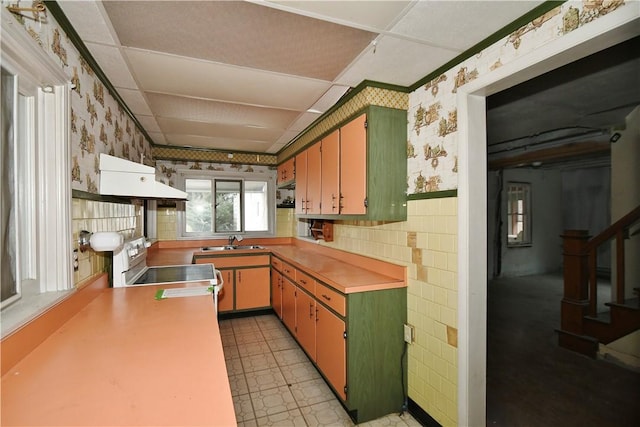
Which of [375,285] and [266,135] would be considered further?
[266,135]

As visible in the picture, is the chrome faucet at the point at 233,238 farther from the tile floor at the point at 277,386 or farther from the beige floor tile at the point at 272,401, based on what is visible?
the beige floor tile at the point at 272,401

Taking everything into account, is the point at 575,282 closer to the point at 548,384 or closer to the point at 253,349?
the point at 548,384

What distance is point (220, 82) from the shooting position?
2.29 metres

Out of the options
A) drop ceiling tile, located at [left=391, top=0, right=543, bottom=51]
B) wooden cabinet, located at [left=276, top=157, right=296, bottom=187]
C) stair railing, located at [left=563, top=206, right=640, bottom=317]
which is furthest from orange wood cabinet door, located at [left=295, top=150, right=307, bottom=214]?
stair railing, located at [left=563, top=206, right=640, bottom=317]

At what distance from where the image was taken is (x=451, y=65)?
1968mm

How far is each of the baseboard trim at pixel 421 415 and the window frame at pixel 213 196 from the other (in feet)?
10.7

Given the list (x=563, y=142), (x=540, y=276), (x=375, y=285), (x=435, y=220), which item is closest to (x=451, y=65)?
(x=435, y=220)

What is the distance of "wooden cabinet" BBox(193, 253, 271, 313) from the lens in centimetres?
404

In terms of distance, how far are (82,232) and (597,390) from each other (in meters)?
3.89

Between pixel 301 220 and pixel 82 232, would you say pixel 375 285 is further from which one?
pixel 301 220

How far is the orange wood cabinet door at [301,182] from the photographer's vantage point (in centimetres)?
352

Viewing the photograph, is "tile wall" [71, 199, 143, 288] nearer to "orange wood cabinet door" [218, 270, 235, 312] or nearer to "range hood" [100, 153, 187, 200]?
"range hood" [100, 153, 187, 200]

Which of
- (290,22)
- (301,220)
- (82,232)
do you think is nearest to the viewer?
(290,22)

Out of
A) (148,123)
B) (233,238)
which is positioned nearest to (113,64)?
(148,123)
